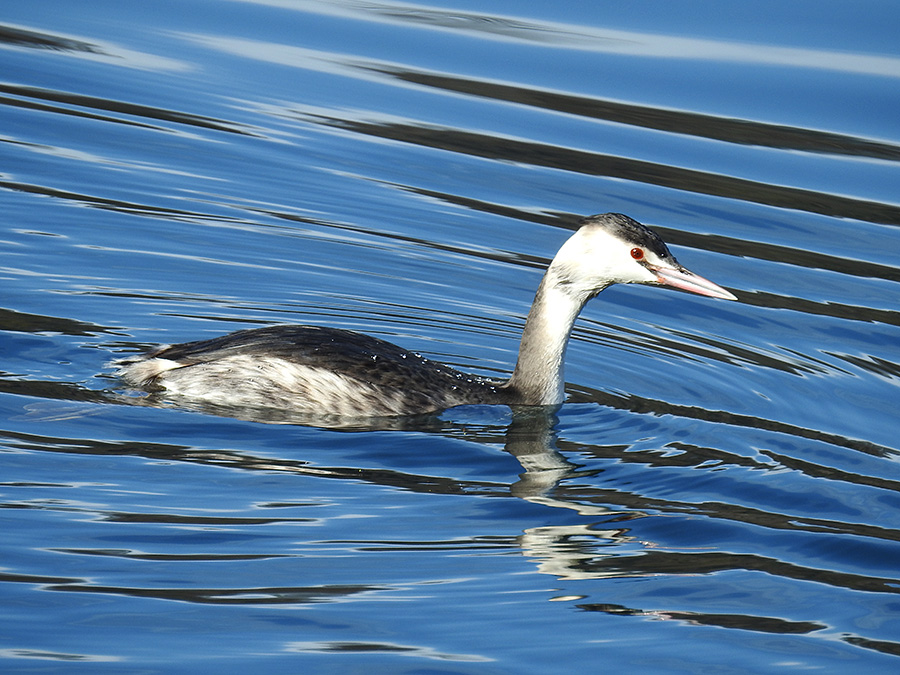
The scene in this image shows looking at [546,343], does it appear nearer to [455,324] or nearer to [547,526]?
[455,324]

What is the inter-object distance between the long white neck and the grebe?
0.04 feet

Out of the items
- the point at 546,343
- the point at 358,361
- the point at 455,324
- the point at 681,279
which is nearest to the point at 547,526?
the point at 358,361

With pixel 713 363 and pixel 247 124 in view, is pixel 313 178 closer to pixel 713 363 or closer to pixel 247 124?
pixel 247 124

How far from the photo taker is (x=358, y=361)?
26.8 ft

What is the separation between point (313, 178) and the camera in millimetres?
12625

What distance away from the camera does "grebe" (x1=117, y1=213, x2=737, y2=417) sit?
808cm

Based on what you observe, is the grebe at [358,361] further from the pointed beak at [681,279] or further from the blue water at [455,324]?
the blue water at [455,324]

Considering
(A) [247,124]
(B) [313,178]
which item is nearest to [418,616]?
(B) [313,178]

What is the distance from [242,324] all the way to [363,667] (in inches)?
177

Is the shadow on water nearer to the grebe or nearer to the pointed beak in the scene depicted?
the grebe

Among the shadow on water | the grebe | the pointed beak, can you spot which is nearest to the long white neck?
the grebe

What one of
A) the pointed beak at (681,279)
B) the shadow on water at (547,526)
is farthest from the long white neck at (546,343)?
the pointed beak at (681,279)

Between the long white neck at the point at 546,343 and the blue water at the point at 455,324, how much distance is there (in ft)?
0.71

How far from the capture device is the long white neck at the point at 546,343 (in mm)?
8547
